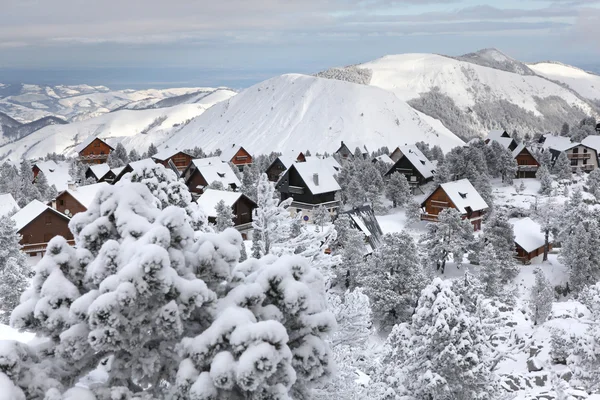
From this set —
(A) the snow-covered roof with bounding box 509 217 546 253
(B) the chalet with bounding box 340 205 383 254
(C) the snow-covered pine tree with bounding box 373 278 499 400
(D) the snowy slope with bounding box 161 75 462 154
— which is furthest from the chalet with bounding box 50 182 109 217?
(D) the snowy slope with bounding box 161 75 462 154

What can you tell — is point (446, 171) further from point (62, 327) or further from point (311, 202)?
point (62, 327)

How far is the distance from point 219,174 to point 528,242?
37.7 metres

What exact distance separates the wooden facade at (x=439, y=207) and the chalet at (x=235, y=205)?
19.0 metres

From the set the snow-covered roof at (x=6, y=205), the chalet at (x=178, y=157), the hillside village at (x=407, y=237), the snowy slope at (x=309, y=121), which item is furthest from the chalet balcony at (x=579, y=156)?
the snow-covered roof at (x=6, y=205)

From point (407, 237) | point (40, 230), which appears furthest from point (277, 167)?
point (407, 237)

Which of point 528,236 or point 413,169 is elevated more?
point 528,236

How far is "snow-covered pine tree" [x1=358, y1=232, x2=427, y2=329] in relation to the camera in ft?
116

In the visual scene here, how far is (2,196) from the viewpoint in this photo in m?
48.5

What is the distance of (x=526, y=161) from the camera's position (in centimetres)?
7731

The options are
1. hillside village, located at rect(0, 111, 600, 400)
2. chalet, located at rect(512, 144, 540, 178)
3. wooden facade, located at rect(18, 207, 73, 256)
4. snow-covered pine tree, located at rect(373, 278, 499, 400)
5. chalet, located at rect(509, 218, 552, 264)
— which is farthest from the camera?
chalet, located at rect(512, 144, 540, 178)

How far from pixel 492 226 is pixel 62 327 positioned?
148 ft

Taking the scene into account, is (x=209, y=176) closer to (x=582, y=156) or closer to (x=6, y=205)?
(x=6, y=205)

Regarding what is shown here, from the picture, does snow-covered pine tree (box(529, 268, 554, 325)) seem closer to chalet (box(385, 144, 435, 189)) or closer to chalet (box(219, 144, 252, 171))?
chalet (box(385, 144, 435, 189))

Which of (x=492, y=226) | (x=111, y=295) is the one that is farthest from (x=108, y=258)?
(x=492, y=226)
